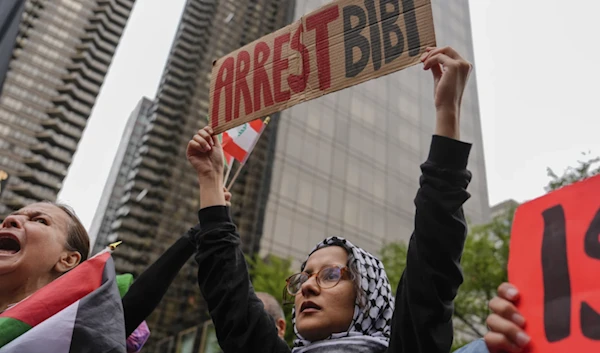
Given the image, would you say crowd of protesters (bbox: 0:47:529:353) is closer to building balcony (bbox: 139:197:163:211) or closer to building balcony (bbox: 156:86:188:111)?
building balcony (bbox: 139:197:163:211)

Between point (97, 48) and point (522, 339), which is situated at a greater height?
point (97, 48)

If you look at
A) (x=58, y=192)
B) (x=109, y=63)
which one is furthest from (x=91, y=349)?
(x=109, y=63)

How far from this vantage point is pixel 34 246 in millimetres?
2111

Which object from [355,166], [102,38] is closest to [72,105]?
[102,38]

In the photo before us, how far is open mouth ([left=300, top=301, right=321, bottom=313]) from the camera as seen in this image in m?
1.84

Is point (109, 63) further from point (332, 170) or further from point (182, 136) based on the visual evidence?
point (332, 170)

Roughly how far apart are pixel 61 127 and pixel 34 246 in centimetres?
8335

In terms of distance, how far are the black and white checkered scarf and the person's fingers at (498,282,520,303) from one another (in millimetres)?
635

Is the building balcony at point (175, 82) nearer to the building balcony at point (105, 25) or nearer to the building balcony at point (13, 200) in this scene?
the building balcony at point (13, 200)

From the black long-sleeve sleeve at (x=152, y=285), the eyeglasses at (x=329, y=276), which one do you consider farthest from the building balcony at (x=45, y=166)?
the eyeglasses at (x=329, y=276)

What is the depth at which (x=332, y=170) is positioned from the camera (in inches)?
1136

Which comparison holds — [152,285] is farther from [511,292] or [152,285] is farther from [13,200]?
[13,200]

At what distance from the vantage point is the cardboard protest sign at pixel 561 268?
3.39 feet

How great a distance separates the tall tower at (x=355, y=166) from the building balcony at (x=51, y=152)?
2161 inches
